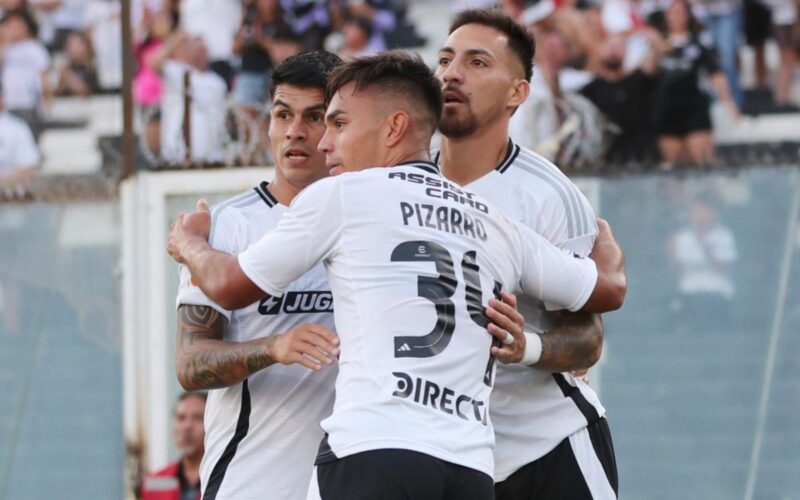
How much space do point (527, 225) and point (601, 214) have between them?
15.5ft

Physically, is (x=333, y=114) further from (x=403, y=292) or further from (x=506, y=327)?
(x=506, y=327)

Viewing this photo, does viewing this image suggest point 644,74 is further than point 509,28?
Yes

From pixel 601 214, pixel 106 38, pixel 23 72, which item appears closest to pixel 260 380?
pixel 601 214

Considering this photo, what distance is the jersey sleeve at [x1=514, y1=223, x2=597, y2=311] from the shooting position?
4.26 m

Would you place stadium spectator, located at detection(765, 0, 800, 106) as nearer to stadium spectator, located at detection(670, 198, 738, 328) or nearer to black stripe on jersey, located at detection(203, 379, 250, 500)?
stadium spectator, located at detection(670, 198, 738, 328)

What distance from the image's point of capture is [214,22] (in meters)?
11.4

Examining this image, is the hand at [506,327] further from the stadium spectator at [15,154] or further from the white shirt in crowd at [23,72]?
the white shirt in crowd at [23,72]

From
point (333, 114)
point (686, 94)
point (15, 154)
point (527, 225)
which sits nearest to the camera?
point (333, 114)

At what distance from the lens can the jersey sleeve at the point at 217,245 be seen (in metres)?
4.49

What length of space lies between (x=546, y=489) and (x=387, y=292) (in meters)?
1.21

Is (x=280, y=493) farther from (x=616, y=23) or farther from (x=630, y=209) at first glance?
(x=616, y=23)

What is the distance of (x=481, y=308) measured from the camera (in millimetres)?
4016

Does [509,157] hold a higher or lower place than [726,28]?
higher

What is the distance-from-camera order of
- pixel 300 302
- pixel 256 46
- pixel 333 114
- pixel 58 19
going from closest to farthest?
pixel 333 114, pixel 300 302, pixel 256 46, pixel 58 19
